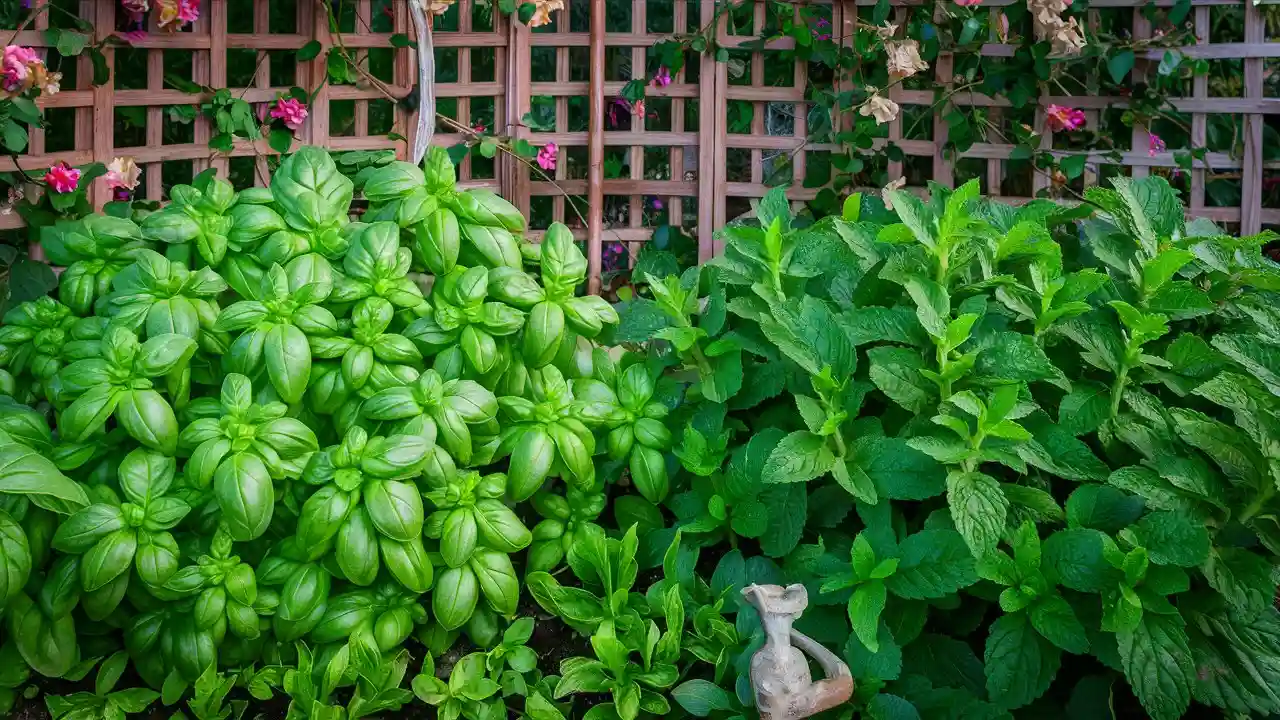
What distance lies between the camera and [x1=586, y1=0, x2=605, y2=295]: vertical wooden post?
2.74 m

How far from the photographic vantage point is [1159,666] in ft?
4.78

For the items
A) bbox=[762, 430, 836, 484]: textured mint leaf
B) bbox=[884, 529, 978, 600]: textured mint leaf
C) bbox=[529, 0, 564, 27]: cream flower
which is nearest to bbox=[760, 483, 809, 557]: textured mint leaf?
bbox=[762, 430, 836, 484]: textured mint leaf

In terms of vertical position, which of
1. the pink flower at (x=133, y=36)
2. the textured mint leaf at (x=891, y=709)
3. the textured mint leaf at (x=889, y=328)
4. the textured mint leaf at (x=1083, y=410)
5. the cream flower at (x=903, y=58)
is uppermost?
the cream flower at (x=903, y=58)

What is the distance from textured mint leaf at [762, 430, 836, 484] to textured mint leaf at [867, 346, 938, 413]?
123 mm

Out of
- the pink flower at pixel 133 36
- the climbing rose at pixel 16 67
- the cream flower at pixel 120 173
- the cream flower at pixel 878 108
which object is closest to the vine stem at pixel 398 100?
the pink flower at pixel 133 36

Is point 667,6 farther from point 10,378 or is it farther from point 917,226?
point 10,378

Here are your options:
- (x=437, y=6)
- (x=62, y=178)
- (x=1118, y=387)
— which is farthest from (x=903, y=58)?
(x=62, y=178)

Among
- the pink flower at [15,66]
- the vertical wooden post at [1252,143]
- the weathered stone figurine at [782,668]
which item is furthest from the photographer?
the vertical wooden post at [1252,143]

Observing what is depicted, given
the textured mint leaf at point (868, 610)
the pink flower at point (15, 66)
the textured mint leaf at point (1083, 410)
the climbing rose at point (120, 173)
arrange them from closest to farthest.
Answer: the textured mint leaf at point (868, 610) < the textured mint leaf at point (1083, 410) < the pink flower at point (15, 66) < the climbing rose at point (120, 173)

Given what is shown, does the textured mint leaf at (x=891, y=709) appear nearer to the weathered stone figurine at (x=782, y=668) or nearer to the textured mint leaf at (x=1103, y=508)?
the weathered stone figurine at (x=782, y=668)

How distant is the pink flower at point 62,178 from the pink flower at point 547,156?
1.05m

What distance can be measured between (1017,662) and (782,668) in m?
0.36

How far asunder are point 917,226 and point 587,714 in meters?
0.88

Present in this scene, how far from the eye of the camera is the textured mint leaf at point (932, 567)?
4.93ft
